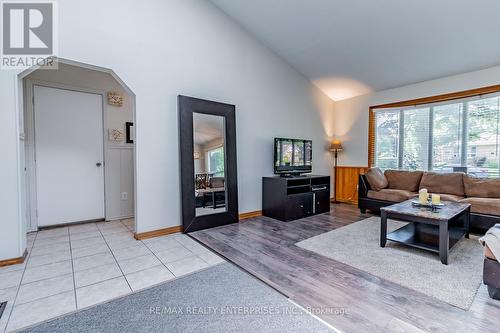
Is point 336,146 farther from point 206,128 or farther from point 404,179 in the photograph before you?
point 206,128

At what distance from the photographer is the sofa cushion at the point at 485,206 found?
302 centimetres

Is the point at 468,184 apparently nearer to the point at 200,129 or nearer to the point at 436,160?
the point at 436,160

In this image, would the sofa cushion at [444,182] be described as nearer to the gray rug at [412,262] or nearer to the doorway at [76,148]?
the gray rug at [412,262]

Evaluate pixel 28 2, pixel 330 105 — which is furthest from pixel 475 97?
pixel 28 2

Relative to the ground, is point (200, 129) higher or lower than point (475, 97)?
lower

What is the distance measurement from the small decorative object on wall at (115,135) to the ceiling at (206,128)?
149 cm

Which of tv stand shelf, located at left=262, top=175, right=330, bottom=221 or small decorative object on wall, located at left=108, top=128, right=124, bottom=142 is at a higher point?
small decorative object on wall, located at left=108, top=128, right=124, bottom=142

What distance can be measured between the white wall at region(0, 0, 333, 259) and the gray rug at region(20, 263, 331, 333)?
54.7 inches

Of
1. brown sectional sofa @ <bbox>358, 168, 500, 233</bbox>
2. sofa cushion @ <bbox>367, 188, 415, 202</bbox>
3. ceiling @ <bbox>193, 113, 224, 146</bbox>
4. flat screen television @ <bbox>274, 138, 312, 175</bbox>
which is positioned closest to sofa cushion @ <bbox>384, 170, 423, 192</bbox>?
brown sectional sofa @ <bbox>358, 168, 500, 233</bbox>

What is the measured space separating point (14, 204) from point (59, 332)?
1.54 m

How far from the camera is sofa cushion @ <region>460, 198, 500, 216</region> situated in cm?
302

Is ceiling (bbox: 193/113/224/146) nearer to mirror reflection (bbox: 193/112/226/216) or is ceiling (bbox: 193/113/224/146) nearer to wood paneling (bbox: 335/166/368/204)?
mirror reflection (bbox: 193/112/226/216)

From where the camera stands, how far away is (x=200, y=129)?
343 centimetres

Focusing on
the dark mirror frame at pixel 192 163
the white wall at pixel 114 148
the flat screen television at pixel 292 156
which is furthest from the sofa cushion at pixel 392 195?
the white wall at pixel 114 148
